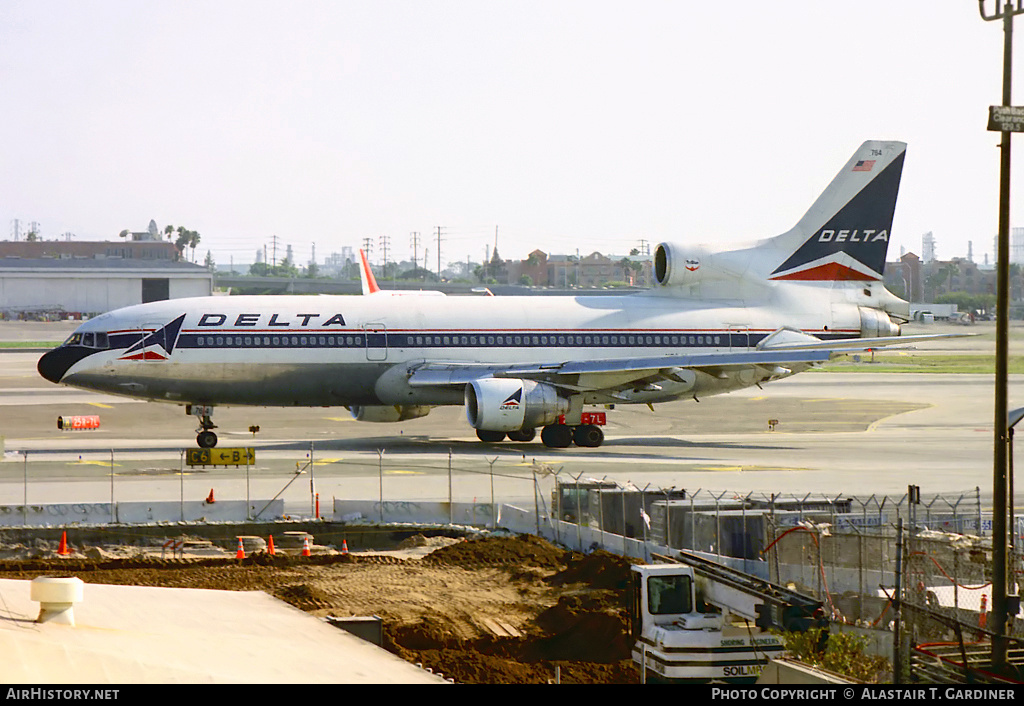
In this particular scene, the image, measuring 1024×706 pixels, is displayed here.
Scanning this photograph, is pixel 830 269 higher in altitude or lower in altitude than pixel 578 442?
higher

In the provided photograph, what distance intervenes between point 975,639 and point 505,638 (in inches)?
304

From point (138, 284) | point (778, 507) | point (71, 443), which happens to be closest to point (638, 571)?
point (778, 507)

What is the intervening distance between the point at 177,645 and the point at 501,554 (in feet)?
39.9

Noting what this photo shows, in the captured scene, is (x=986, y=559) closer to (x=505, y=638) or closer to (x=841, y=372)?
(x=505, y=638)

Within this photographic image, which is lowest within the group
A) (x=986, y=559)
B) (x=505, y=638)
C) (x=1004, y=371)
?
(x=505, y=638)

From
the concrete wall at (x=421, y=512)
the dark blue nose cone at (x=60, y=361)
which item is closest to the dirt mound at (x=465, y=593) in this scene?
the concrete wall at (x=421, y=512)

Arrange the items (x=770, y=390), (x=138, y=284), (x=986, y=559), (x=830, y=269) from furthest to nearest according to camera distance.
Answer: (x=138, y=284) → (x=770, y=390) → (x=830, y=269) → (x=986, y=559)

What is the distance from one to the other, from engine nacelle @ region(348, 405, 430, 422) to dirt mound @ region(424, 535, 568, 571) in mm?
16830

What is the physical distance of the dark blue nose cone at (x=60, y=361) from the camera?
4003 cm

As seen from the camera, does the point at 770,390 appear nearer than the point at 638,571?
No

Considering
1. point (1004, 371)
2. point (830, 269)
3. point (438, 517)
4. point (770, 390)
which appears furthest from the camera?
point (770, 390)

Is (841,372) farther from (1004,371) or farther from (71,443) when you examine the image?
(1004,371)

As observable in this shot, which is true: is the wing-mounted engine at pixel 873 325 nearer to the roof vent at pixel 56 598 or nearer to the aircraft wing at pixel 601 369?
the aircraft wing at pixel 601 369

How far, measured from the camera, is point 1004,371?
58.0ft
